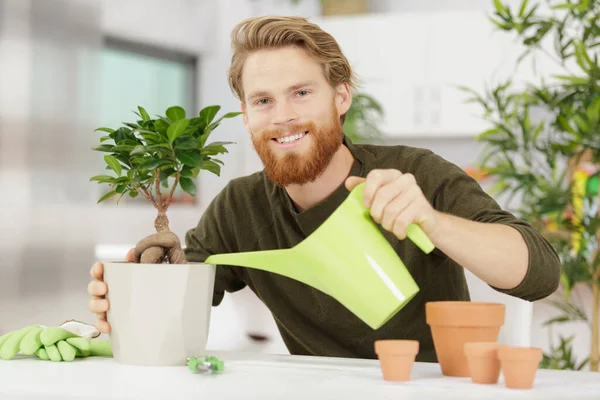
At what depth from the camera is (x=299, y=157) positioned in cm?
157

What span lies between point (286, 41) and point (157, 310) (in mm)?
A: 732

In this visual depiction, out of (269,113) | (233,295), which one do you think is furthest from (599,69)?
(233,295)

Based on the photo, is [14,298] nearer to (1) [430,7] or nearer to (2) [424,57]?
(2) [424,57]

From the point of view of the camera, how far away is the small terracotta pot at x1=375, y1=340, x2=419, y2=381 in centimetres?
95

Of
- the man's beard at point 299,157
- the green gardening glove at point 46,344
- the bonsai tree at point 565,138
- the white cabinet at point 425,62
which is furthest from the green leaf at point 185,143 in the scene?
the white cabinet at point 425,62

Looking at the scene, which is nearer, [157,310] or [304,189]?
[157,310]

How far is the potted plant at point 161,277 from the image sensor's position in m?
1.10

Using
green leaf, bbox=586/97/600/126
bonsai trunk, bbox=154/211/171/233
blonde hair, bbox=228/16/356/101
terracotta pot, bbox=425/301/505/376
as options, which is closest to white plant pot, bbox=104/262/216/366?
bonsai trunk, bbox=154/211/171/233

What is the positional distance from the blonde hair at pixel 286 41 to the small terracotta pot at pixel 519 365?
89cm

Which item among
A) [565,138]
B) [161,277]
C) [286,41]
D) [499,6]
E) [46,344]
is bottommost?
[46,344]

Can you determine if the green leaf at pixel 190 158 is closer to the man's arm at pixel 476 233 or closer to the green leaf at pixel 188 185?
the green leaf at pixel 188 185

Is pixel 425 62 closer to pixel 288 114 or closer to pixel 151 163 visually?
pixel 288 114

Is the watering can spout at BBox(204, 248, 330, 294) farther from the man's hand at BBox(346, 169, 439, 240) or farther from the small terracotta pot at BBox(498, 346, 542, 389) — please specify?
the small terracotta pot at BBox(498, 346, 542, 389)

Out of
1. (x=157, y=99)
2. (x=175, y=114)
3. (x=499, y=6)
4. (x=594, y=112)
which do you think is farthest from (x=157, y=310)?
(x=157, y=99)
